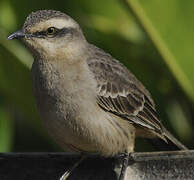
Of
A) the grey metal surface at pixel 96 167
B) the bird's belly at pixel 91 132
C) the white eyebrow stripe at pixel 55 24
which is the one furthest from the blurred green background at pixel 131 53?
the grey metal surface at pixel 96 167

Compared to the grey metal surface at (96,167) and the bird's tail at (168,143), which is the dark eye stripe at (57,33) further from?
the bird's tail at (168,143)

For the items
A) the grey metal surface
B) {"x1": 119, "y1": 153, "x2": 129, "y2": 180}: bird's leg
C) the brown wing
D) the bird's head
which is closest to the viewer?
the grey metal surface

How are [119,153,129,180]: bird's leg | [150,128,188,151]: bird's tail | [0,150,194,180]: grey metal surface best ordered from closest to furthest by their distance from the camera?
[0,150,194,180]: grey metal surface < [119,153,129,180]: bird's leg < [150,128,188,151]: bird's tail

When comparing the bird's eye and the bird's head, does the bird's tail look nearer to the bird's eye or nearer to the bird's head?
the bird's head

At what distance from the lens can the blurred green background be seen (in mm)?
7305

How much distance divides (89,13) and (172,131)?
71.5 inches

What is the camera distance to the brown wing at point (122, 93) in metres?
6.72

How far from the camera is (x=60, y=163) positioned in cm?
602

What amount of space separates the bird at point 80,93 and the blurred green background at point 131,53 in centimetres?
56

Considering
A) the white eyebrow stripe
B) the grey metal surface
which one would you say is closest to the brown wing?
the white eyebrow stripe

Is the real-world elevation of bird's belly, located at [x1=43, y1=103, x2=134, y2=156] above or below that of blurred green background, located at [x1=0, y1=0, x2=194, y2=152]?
below

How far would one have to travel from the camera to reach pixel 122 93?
7.05 metres

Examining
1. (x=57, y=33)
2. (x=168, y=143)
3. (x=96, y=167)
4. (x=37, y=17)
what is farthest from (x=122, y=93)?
(x=96, y=167)

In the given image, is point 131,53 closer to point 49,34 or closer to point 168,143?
point 168,143
